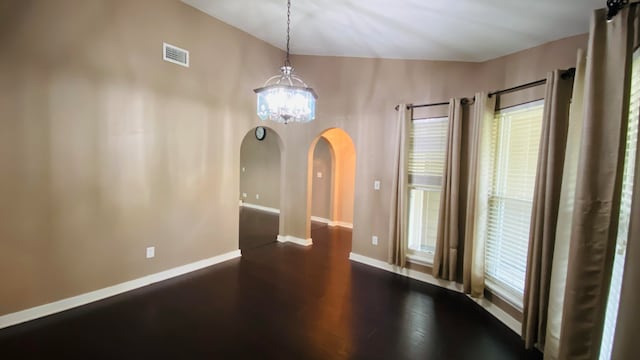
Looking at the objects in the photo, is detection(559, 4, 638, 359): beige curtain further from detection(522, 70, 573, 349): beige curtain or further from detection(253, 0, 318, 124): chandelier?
detection(253, 0, 318, 124): chandelier

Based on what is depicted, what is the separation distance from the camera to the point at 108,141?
9.77ft

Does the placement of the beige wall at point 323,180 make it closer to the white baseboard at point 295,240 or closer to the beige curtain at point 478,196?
the white baseboard at point 295,240

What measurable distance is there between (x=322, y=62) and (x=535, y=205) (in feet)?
11.6

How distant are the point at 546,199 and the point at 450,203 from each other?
1.19 meters

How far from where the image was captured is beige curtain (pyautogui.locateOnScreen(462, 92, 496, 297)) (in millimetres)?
2982

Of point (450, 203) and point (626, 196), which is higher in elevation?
point (626, 196)

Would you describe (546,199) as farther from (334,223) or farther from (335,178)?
(334,223)

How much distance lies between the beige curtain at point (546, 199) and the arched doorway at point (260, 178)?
17.2 ft

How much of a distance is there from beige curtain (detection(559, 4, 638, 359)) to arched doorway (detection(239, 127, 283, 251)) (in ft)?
18.9

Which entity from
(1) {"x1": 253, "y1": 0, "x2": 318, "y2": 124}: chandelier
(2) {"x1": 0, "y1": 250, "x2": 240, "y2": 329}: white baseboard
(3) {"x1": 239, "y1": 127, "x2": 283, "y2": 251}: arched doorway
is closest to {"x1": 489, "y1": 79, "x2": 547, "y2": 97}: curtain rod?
(1) {"x1": 253, "y1": 0, "x2": 318, "y2": 124}: chandelier

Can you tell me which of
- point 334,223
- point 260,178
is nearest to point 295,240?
point 334,223

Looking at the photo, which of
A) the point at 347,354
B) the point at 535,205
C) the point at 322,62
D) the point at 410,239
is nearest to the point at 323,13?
the point at 322,62

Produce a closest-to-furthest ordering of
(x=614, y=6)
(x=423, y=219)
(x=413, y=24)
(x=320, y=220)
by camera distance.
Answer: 1. (x=614, y=6)
2. (x=413, y=24)
3. (x=423, y=219)
4. (x=320, y=220)

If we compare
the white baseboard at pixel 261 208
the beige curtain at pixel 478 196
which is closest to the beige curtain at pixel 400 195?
the beige curtain at pixel 478 196
